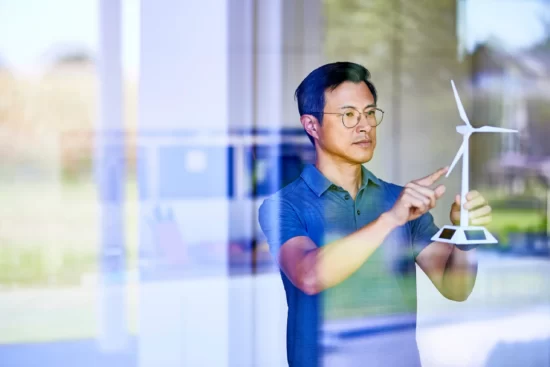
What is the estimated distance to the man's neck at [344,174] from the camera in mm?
2861

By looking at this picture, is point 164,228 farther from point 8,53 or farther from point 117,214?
point 8,53

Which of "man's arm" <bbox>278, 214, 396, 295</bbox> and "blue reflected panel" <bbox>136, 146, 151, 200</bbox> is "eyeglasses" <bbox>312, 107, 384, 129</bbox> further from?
"blue reflected panel" <bbox>136, 146, 151, 200</bbox>

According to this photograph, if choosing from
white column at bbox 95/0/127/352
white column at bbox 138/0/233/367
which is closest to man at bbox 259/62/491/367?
white column at bbox 138/0/233/367

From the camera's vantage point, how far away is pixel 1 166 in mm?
3078

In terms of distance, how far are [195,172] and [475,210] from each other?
118 cm

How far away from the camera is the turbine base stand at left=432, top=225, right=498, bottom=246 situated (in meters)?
2.89

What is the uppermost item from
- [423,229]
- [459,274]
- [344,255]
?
[423,229]

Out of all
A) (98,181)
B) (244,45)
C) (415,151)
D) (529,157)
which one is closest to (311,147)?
(415,151)

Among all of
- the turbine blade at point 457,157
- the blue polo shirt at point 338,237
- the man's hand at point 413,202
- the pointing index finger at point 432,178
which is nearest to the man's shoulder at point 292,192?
the blue polo shirt at point 338,237

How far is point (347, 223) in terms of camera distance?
9.31 feet

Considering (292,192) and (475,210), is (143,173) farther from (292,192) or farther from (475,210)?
(475,210)

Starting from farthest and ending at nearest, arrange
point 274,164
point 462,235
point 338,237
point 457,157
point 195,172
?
point 195,172 → point 274,164 → point 457,157 → point 462,235 → point 338,237

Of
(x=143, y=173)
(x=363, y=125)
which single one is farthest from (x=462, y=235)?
(x=143, y=173)

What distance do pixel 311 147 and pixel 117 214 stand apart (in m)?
0.88
